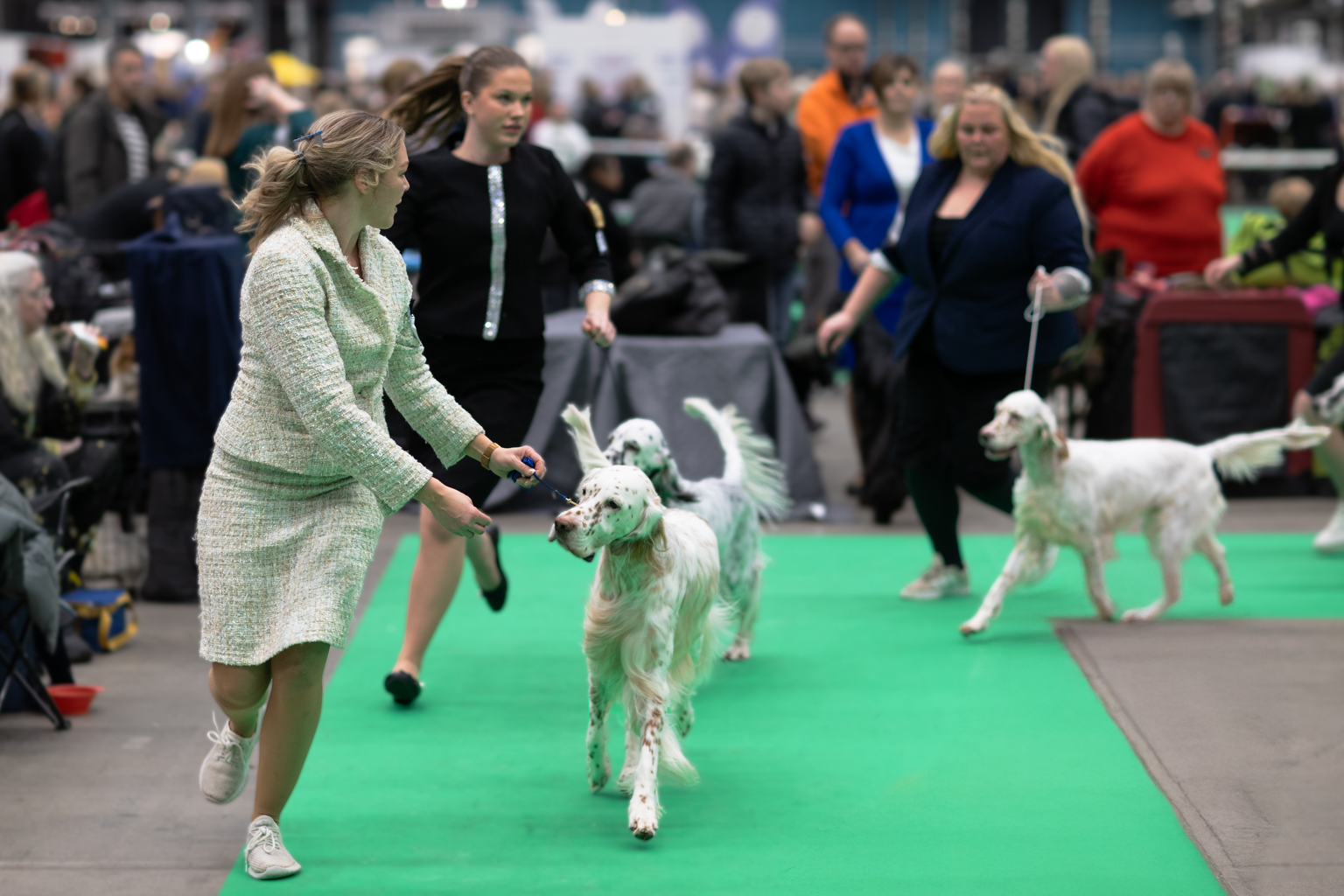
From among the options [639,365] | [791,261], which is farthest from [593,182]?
[639,365]

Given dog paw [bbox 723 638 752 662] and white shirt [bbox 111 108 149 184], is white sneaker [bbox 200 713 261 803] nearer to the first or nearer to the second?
dog paw [bbox 723 638 752 662]

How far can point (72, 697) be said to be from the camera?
464 cm

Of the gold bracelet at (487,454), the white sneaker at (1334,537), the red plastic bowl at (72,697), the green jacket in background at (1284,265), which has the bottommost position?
the white sneaker at (1334,537)

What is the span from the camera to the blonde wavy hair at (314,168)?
3152 millimetres

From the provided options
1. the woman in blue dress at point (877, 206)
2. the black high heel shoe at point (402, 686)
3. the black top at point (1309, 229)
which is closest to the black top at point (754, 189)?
the woman in blue dress at point (877, 206)

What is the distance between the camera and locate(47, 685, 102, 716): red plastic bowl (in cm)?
464

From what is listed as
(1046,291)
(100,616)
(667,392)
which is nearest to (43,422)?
(100,616)

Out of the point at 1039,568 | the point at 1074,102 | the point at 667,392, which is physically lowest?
the point at 1039,568

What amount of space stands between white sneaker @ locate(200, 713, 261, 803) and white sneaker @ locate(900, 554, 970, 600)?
3.27 meters

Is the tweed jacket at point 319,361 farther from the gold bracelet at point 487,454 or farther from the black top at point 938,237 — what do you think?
the black top at point 938,237

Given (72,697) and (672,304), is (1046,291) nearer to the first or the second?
(672,304)

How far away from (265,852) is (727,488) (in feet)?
6.45

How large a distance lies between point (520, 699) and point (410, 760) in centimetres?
64

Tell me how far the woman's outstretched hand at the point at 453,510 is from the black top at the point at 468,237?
1.44m
